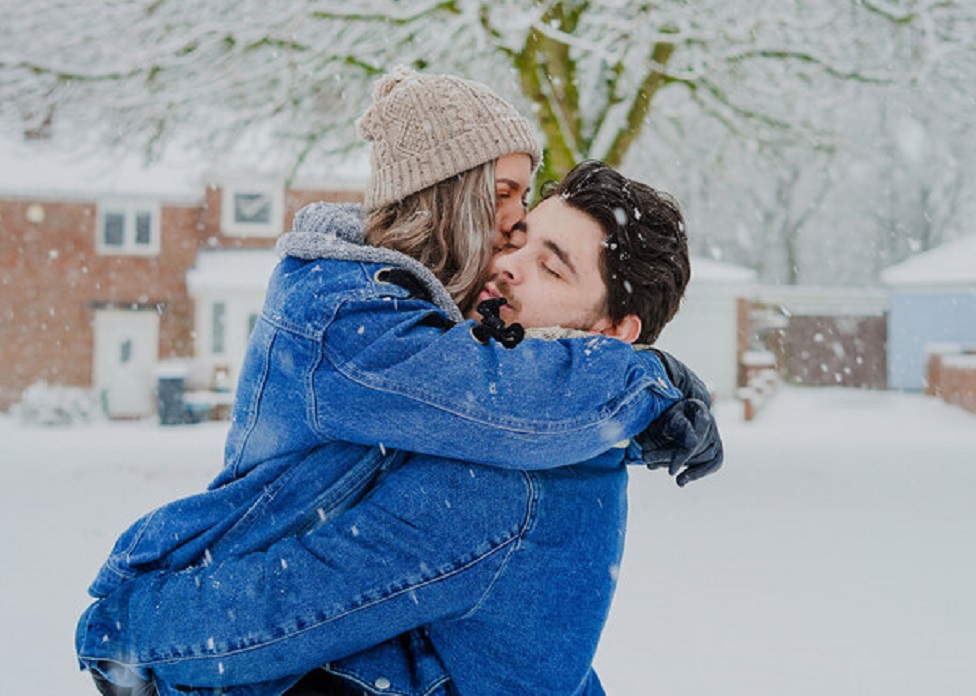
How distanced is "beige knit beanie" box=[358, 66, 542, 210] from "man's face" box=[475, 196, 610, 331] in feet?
0.71

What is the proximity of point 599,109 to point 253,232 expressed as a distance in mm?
15277

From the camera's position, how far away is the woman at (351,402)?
5.17 ft

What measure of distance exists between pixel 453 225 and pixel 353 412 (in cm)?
60

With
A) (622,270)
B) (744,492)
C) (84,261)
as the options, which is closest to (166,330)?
(84,261)

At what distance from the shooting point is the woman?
1576 millimetres

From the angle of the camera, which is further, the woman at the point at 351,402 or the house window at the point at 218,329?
the house window at the point at 218,329

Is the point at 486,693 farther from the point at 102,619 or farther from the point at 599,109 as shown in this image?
the point at 599,109

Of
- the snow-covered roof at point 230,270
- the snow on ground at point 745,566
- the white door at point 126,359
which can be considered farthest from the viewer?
the white door at point 126,359

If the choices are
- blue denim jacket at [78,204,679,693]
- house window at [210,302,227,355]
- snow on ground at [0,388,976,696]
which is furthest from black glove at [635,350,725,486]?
house window at [210,302,227,355]

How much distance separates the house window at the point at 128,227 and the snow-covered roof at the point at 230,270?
1.25 m

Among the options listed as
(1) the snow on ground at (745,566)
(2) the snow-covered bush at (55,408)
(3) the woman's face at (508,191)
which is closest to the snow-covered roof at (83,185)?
(2) the snow-covered bush at (55,408)

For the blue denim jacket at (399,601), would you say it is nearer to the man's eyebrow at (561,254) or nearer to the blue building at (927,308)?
the man's eyebrow at (561,254)

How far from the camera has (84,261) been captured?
77.0ft

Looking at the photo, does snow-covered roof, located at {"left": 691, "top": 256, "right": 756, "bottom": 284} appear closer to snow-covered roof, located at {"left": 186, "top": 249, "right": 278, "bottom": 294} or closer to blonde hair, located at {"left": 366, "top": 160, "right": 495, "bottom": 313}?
snow-covered roof, located at {"left": 186, "top": 249, "right": 278, "bottom": 294}
